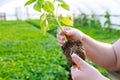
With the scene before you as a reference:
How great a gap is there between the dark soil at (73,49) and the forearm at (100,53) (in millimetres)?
364

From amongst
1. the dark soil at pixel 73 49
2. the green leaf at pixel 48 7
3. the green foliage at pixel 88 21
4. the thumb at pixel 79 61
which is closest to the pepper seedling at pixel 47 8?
the green leaf at pixel 48 7

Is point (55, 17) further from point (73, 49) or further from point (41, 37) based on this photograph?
point (41, 37)

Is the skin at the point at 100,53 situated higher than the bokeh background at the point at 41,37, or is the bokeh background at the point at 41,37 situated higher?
the skin at the point at 100,53

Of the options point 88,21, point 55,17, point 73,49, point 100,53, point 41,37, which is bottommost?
point 88,21

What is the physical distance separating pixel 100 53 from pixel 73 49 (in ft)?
1.61

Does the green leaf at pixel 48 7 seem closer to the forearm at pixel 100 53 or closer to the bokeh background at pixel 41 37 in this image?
the bokeh background at pixel 41 37

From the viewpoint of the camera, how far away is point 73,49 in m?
1.71

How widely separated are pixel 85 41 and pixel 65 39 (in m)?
0.26

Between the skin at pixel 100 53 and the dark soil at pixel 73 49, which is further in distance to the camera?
the skin at pixel 100 53

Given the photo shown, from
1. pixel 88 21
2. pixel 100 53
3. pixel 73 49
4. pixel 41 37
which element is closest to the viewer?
pixel 73 49

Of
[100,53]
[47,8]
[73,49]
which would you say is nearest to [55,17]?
[47,8]

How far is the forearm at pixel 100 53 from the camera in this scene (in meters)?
2.11

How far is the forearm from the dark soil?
36cm

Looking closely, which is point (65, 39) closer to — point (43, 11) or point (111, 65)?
point (43, 11)
